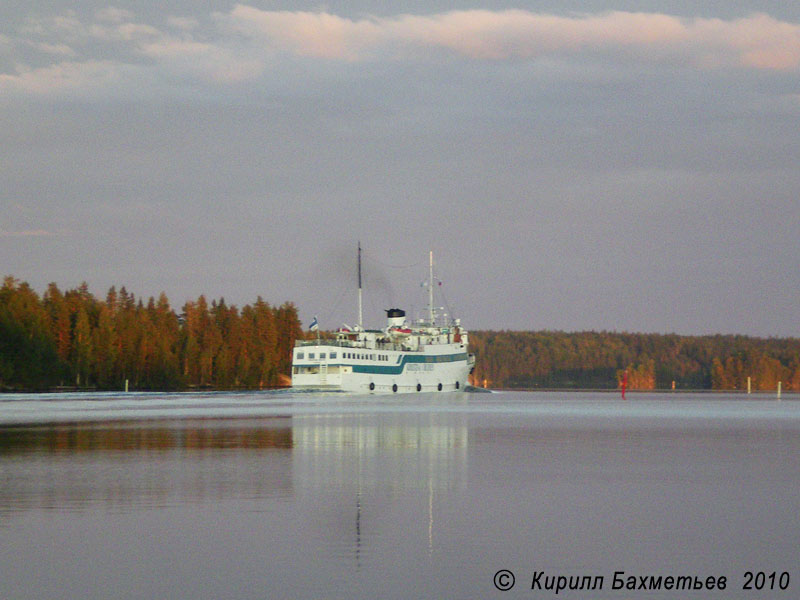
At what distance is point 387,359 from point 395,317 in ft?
50.5

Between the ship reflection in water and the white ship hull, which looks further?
the white ship hull

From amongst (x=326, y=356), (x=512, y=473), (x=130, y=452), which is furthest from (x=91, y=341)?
(x=512, y=473)

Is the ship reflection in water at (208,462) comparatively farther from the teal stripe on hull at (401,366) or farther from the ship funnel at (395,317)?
the ship funnel at (395,317)

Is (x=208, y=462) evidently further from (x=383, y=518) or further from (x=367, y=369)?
(x=367, y=369)

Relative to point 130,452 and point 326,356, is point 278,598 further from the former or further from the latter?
point 326,356

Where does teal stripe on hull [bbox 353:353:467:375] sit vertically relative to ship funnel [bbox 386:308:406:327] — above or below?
below

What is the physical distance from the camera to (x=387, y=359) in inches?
6201

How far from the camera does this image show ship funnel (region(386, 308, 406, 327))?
562 ft

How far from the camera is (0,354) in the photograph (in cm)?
15250

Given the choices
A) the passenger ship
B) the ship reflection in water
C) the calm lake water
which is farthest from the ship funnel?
the calm lake water

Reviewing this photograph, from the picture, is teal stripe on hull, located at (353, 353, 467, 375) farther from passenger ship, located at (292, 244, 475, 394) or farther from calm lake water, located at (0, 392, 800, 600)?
calm lake water, located at (0, 392, 800, 600)

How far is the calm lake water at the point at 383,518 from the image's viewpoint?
58.1 ft

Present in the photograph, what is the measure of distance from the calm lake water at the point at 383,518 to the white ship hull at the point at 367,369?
342 ft

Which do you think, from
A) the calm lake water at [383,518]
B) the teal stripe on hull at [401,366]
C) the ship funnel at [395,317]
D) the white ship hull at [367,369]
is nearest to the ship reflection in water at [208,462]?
the calm lake water at [383,518]
